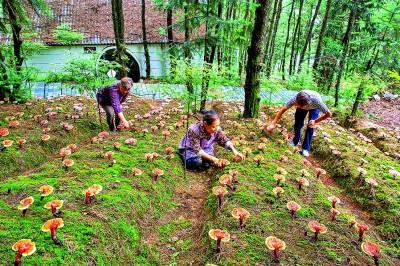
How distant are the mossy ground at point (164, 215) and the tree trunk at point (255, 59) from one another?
7.78 ft

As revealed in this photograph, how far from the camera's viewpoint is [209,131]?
6043 millimetres

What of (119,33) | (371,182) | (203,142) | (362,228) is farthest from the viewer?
(119,33)

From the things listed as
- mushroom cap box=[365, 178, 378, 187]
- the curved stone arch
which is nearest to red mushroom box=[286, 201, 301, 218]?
mushroom cap box=[365, 178, 378, 187]

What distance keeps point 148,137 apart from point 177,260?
13.7 feet

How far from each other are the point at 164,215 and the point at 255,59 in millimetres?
5559

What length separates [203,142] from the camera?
20.9 ft

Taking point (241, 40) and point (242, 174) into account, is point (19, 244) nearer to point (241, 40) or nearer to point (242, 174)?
point (242, 174)

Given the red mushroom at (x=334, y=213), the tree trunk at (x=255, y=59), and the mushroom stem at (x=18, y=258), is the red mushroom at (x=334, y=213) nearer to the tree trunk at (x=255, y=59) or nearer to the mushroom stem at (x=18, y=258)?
the mushroom stem at (x=18, y=258)

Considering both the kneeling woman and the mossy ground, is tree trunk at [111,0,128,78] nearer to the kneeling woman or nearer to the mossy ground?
the mossy ground

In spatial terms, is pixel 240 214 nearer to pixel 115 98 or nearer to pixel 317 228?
pixel 317 228

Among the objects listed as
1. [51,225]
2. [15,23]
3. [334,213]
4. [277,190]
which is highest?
[15,23]

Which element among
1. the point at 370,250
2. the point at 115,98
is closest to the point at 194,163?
the point at 115,98

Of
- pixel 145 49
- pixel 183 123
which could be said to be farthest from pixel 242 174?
pixel 145 49

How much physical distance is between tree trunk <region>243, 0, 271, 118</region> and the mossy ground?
2.37 metres
